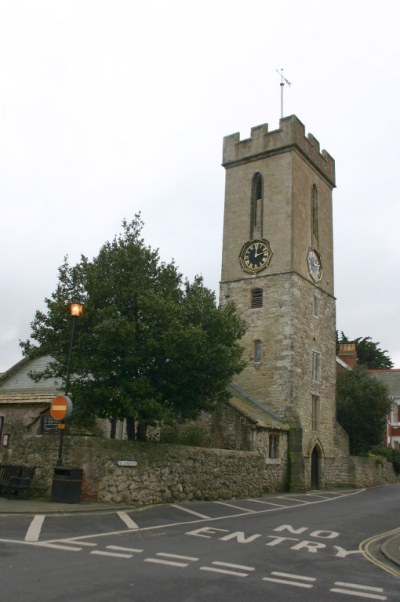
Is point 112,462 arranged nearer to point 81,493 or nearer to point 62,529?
point 81,493

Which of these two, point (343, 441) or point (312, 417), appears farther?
point (343, 441)

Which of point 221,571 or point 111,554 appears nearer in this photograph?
point 221,571

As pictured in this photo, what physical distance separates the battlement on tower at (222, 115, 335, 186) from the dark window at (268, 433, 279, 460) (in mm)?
17547

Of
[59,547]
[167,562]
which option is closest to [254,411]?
[59,547]

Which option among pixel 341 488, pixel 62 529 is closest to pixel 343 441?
pixel 341 488

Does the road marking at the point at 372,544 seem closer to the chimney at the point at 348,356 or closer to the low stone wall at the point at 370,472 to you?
the low stone wall at the point at 370,472

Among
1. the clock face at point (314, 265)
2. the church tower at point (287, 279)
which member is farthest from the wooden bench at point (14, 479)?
the clock face at point (314, 265)

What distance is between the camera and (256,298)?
33531 mm

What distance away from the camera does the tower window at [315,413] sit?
107 ft

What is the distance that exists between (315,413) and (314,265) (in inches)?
362

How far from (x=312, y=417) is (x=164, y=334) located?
1755 centimetres

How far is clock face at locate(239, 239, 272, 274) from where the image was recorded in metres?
33.7

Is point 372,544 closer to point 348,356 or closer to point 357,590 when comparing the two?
point 357,590

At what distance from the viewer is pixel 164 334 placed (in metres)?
18.0
